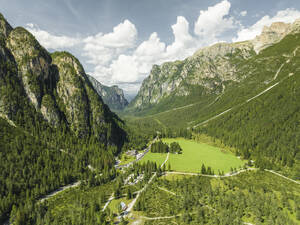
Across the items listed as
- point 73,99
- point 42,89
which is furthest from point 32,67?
point 73,99

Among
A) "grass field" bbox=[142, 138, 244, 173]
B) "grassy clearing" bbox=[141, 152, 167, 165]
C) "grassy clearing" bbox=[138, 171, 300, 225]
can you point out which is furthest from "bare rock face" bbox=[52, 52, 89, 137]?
"grassy clearing" bbox=[138, 171, 300, 225]

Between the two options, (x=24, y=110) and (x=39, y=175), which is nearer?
(x=39, y=175)

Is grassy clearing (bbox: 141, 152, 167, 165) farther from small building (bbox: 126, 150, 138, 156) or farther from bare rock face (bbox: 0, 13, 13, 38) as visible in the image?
bare rock face (bbox: 0, 13, 13, 38)

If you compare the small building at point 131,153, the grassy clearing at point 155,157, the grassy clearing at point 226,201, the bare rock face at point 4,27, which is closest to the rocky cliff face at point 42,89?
the bare rock face at point 4,27

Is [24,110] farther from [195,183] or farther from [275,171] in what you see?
[275,171]

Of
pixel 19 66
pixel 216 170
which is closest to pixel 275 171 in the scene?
pixel 216 170
